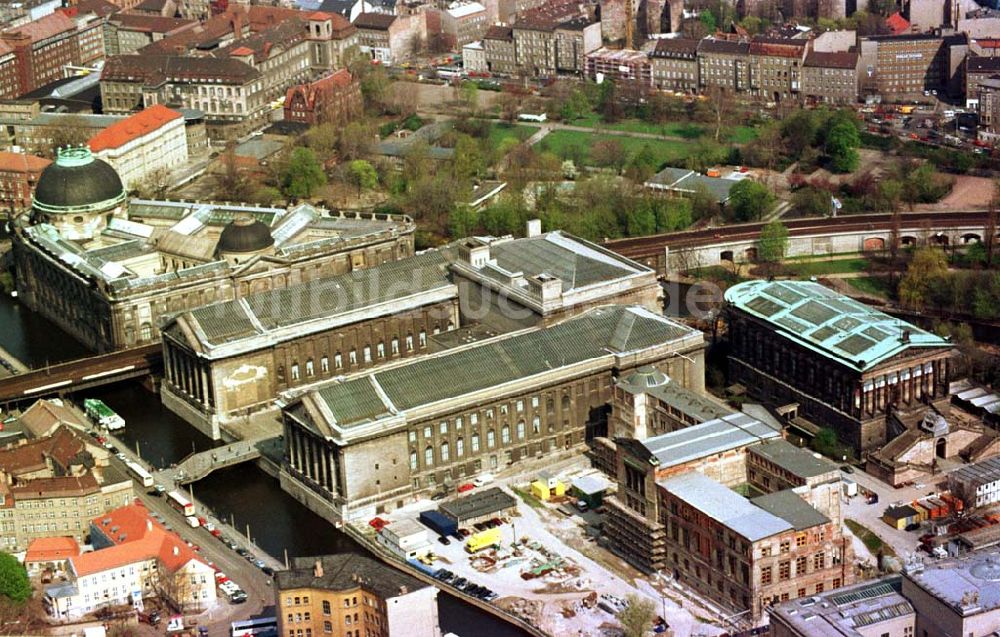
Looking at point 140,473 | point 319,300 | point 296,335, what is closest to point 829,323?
point 319,300

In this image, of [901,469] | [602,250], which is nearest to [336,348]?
[602,250]

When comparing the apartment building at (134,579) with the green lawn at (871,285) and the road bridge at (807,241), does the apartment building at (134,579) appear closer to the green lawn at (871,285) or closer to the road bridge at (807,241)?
the road bridge at (807,241)

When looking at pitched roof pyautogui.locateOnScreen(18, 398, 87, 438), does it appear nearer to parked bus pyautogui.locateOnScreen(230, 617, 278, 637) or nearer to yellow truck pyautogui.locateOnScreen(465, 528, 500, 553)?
parked bus pyautogui.locateOnScreen(230, 617, 278, 637)

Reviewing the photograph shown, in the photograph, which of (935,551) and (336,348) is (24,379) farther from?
(935,551)

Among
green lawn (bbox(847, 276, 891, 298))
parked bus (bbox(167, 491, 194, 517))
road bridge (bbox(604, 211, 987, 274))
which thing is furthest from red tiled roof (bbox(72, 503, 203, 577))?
green lawn (bbox(847, 276, 891, 298))

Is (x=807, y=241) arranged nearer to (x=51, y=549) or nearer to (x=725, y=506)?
(x=725, y=506)
